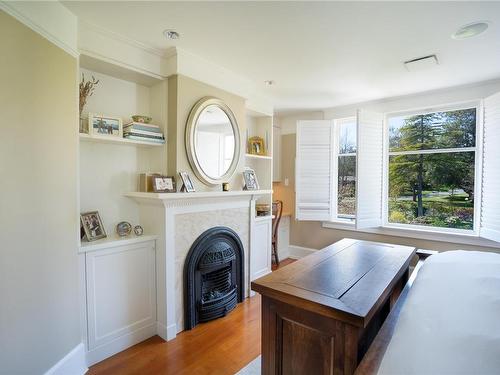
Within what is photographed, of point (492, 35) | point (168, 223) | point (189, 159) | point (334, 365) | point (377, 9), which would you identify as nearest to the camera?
point (334, 365)

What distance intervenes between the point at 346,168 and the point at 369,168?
1.73 ft

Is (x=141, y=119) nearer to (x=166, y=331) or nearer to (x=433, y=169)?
(x=166, y=331)

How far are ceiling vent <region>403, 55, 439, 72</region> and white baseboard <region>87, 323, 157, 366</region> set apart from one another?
3318 mm

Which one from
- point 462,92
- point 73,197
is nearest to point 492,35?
point 462,92

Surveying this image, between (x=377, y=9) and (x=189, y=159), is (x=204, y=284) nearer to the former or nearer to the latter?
(x=189, y=159)

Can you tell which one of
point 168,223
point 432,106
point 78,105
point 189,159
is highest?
point 432,106

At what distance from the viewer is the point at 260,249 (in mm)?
3330

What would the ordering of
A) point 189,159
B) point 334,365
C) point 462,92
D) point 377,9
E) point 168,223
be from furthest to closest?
point 462,92 → point 189,159 → point 168,223 → point 377,9 → point 334,365

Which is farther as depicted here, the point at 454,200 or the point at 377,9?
the point at 454,200

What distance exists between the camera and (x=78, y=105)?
1.83 metres

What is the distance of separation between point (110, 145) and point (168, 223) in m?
0.83

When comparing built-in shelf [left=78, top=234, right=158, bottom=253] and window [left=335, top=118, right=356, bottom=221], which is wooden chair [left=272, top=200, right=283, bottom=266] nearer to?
window [left=335, top=118, right=356, bottom=221]

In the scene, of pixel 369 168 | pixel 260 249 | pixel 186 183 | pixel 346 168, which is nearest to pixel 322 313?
pixel 186 183

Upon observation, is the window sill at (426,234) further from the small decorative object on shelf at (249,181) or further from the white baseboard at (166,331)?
the white baseboard at (166,331)
